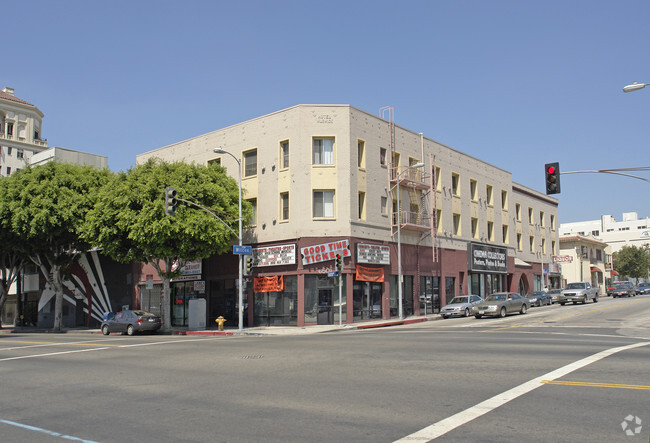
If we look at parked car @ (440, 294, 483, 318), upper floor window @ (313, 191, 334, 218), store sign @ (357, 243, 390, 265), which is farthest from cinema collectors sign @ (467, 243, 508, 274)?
upper floor window @ (313, 191, 334, 218)

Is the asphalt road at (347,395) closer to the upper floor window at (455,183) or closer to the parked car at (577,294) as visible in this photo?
the upper floor window at (455,183)

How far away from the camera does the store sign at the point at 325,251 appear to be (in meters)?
32.4

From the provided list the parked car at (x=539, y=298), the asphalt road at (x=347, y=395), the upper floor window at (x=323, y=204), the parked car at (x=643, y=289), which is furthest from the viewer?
the parked car at (x=643, y=289)

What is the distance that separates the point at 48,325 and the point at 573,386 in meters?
48.8

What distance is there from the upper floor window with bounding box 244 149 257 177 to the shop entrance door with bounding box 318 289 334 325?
9702mm

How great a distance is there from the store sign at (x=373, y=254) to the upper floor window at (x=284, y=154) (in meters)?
7.03

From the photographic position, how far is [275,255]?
→ 34.2 metres

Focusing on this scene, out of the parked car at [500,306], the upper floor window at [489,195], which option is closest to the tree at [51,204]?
the parked car at [500,306]

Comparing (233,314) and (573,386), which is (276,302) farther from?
(573,386)

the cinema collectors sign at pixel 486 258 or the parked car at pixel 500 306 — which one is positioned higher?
the cinema collectors sign at pixel 486 258

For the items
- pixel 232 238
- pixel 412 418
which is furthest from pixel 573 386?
pixel 232 238

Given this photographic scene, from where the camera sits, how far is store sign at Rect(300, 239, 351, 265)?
32.4 meters

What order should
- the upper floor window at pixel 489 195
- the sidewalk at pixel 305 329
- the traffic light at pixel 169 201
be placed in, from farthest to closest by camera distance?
the upper floor window at pixel 489 195
the sidewalk at pixel 305 329
the traffic light at pixel 169 201

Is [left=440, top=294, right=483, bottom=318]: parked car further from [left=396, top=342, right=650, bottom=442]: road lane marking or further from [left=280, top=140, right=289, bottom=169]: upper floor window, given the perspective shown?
[left=396, top=342, right=650, bottom=442]: road lane marking
